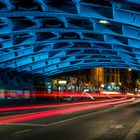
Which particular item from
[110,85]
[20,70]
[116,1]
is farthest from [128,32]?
[110,85]

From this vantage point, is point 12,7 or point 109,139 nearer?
point 109,139

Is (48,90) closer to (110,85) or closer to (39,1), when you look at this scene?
(39,1)

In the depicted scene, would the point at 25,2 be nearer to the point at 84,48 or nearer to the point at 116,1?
the point at 116,1

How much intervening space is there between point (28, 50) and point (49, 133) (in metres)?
37.6

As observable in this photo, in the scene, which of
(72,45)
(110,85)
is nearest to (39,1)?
(72,45)

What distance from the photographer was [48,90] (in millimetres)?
70188

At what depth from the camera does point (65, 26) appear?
37.9 meters

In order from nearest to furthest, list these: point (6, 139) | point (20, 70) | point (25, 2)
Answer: point (6, 139) < point (25, 2) < point (20, 70)

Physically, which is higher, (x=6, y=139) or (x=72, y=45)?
(x=72, y=45)

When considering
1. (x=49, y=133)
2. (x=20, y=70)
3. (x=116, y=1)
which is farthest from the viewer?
(x=20, y=70)

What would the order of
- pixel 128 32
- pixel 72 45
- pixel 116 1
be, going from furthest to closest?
pixel 72 45, pixel 128 32, pixel 116 1

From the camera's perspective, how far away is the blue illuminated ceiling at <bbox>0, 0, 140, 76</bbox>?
97.0 ft

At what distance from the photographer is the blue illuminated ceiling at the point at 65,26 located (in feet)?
97.0

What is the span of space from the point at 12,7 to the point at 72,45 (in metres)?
23.1
